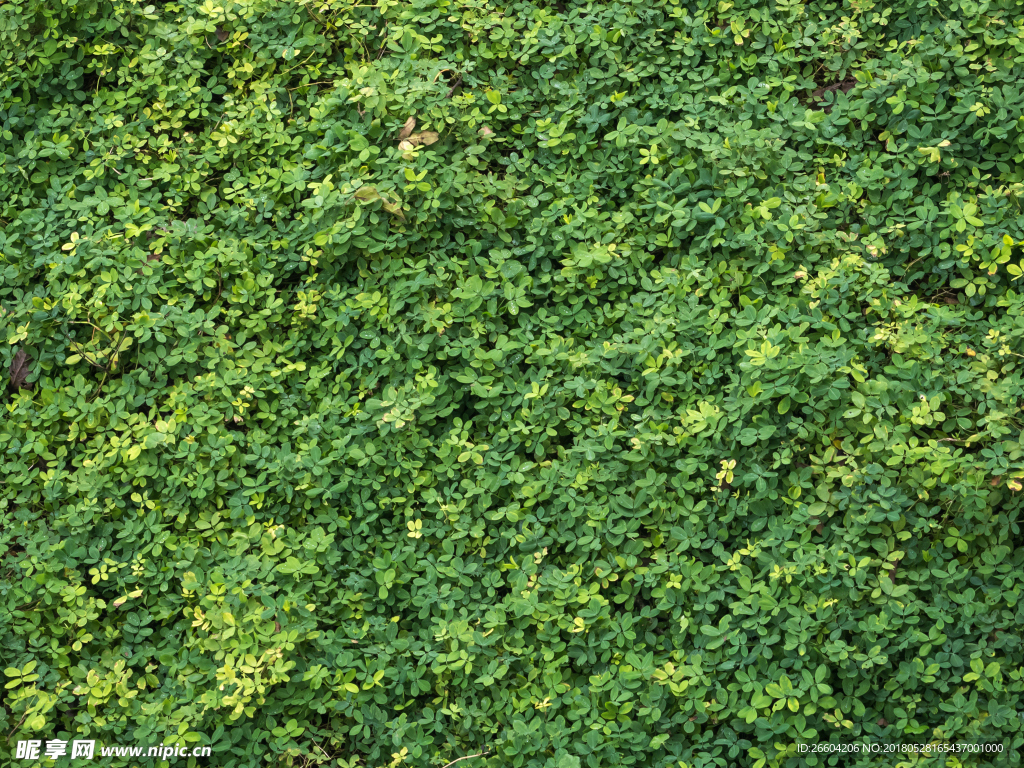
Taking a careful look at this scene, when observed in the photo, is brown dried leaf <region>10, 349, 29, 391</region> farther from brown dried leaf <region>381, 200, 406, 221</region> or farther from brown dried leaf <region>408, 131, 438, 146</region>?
brown dried leaf <region>408, 131, 438, 146</region>

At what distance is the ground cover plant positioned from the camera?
3.04m

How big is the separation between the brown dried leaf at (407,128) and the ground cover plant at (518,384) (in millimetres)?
16

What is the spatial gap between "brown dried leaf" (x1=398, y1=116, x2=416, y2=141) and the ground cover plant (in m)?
0.02

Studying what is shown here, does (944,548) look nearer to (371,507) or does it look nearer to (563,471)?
(563,471)

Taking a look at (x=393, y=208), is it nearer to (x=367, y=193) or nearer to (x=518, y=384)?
(x=367, y=193)

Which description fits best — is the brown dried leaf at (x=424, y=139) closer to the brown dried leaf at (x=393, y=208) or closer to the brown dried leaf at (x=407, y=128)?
the brown dried leaf at (x=407, y=128)

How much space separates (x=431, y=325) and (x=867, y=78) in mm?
2242

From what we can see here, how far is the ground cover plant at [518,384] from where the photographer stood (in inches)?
120

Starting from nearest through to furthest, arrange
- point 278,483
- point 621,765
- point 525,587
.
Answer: point 621,765, point 525,587, point 278,483

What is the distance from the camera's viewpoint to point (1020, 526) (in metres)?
3.09

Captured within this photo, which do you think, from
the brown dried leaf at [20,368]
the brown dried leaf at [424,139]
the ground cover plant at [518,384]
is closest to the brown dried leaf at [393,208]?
the ground cover plant at [518,384]

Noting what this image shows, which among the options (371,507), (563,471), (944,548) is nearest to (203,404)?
(371,507)

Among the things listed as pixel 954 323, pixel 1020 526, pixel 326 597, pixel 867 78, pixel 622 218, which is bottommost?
pixel 326 597

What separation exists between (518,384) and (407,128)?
4.22 feet
